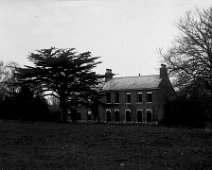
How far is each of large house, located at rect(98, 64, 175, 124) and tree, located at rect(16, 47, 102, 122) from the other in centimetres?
1128

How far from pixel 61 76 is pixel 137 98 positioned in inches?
764

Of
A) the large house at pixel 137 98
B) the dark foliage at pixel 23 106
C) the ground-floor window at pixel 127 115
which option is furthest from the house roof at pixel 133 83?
the dark foliage at pixel 23 106

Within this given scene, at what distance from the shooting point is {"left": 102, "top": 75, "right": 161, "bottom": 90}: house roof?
222 ft

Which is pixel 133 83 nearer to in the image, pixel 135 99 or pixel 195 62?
pixel 135 99

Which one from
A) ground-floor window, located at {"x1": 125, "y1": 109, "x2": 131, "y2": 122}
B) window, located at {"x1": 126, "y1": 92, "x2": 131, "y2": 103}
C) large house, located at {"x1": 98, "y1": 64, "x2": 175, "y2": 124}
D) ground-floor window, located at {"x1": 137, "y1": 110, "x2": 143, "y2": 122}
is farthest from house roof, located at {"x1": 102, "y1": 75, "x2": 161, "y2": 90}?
ground-floor window, located at {"x1": 137, "y1": 110, "x2": 143, "y2": 122}

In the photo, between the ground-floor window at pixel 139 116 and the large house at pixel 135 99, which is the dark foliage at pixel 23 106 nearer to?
the large house at pixel 135 99

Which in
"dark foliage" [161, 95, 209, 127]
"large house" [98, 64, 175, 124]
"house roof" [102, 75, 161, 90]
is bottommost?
"dark foliage" [161, 95, 209, 127]

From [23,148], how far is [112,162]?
580 cm

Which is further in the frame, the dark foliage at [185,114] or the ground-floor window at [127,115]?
the ground-floor window at [127,115]

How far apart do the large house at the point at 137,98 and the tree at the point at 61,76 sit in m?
11.3

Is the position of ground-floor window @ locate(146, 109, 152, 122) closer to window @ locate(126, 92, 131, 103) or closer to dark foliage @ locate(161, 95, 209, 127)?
window @ locate(126, 92, 131, 103)

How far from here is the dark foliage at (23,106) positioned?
4919cm

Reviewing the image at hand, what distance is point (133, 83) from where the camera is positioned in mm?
70188

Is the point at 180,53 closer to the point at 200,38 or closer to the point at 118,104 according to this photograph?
the point at 200,38
